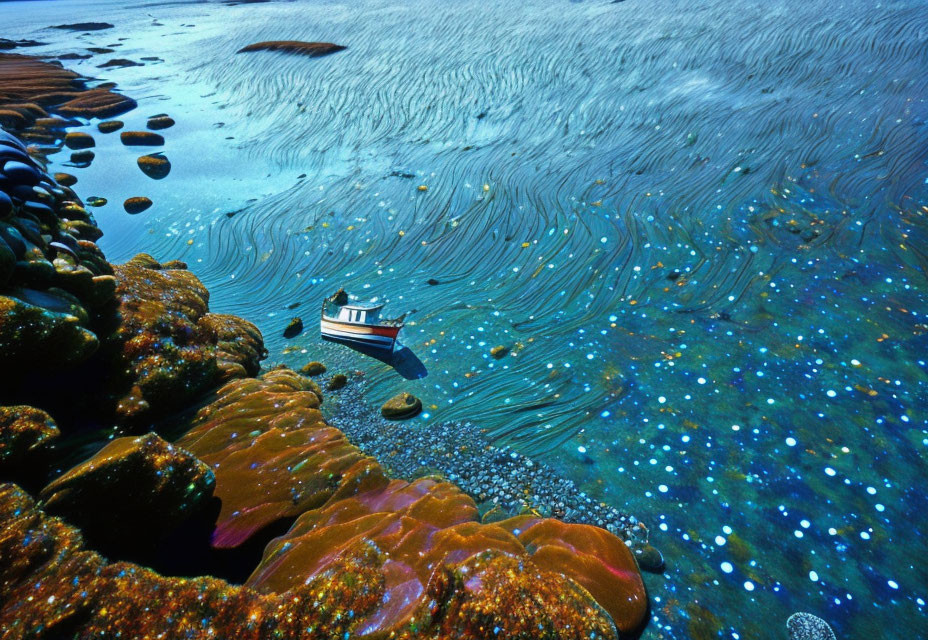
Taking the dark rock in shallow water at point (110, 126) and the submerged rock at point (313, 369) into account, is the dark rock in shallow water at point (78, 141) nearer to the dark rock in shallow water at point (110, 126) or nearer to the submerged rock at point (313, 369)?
the dark rock in shallow water at point (110, 126)

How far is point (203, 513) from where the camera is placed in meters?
3.50

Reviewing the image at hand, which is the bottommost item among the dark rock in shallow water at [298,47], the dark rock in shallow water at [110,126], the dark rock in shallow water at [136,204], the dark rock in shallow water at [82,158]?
the dark rock in shallow water at [136,204]

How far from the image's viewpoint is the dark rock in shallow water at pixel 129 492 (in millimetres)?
2840

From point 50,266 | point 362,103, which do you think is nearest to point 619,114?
point 362,103

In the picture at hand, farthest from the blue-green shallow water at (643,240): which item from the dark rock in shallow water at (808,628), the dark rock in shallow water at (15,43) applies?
the dark rock in shallow water at (15,43)

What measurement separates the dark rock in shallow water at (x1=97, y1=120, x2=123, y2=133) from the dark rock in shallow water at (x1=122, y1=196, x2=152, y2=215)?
3.93 m

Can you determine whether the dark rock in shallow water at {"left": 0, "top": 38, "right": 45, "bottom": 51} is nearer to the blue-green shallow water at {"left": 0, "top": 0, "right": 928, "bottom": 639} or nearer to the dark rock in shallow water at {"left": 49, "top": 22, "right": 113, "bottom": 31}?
the dark rock in shallow water at {"left": 49, "top": 22, "right": 113, "bottom": 31}

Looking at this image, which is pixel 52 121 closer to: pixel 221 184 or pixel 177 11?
pixel 221 184

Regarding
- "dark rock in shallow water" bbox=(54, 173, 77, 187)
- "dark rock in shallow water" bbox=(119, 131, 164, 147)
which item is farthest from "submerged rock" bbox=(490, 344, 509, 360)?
"dark rock in shallow water" bbox=(119, 131, 164, 147)

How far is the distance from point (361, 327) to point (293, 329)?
4.40 feet

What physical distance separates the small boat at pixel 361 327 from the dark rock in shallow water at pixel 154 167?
6677 mm

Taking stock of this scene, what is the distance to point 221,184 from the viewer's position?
1026cm

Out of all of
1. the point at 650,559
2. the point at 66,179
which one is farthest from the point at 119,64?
the point at 650,559

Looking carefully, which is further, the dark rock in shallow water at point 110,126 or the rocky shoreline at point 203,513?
the dark rock in shallow water at point 110,126
